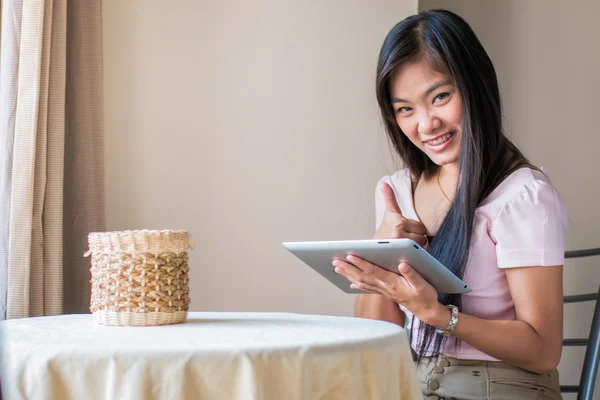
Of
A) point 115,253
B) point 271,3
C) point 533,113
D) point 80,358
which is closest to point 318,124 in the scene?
point 271,3

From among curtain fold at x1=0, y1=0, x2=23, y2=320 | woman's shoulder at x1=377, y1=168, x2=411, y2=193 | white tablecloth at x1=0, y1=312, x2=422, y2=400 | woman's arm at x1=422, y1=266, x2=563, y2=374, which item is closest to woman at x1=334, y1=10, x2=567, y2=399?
woman's arm at x1=422, y1=266, x2=563, y2=374

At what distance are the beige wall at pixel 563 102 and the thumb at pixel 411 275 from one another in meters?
1.38

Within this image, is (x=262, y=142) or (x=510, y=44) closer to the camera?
(x=262, y=142)

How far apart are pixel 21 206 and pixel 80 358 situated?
865 millimetres

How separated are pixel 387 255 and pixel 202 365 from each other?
1.49 feet

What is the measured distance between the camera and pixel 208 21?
240 centimetres

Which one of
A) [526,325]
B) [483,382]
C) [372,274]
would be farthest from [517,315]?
[372,274]

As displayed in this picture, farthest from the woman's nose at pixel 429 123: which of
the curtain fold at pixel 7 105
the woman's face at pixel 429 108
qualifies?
the curtain fold at pixel 7 105

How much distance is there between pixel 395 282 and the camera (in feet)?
4.75

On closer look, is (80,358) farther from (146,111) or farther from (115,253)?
(146,111)

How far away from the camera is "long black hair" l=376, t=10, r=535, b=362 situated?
65.6 inches

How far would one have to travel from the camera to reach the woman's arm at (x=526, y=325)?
155cm

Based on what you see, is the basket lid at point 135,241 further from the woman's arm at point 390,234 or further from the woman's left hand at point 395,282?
the woman's arm at point 390,234

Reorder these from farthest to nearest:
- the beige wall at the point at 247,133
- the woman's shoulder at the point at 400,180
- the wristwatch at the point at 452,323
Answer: the beige wall at the point at 247,133, the woman's shoulder at the point at 400,180, the wristwatch at the point at 452,323
